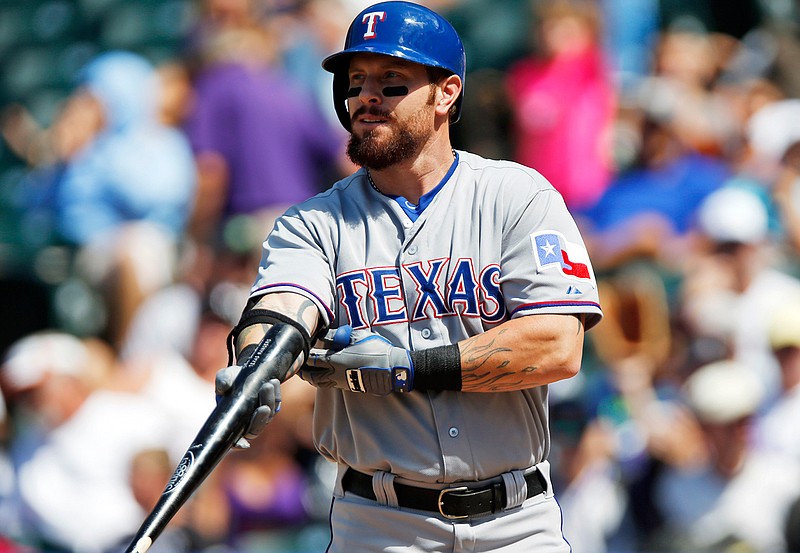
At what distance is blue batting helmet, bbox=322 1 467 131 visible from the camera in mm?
3336

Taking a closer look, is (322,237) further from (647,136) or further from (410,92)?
(647,136)

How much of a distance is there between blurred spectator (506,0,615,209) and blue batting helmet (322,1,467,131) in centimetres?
393

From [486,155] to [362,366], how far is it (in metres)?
4.48

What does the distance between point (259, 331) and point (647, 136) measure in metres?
4.56

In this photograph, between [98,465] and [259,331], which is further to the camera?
[98,465]

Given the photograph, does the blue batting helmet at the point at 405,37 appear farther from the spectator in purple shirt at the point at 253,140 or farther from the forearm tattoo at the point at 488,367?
the spectator in purple shirt at the point at 253,140

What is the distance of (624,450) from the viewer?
20.7ft

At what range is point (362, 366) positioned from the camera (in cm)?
Result: 315

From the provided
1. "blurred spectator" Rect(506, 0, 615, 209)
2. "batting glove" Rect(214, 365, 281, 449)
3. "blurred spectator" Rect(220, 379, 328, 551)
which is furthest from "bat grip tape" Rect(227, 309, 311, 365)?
"blurred spectator" Rect(506, 0, 615, 209)

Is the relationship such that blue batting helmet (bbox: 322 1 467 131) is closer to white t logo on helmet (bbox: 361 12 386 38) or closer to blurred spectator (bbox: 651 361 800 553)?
white t logo on helmet (bbox: 361 12 386 38)

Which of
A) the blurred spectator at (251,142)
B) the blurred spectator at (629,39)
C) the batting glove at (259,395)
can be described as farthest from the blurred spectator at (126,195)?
the batting glove at (259,395)

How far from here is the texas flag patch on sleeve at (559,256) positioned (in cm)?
325

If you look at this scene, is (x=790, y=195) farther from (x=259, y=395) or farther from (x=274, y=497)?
(x=259, y=395)

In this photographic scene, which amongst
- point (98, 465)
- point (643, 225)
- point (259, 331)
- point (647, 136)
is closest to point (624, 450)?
Result: point (643, 225)
